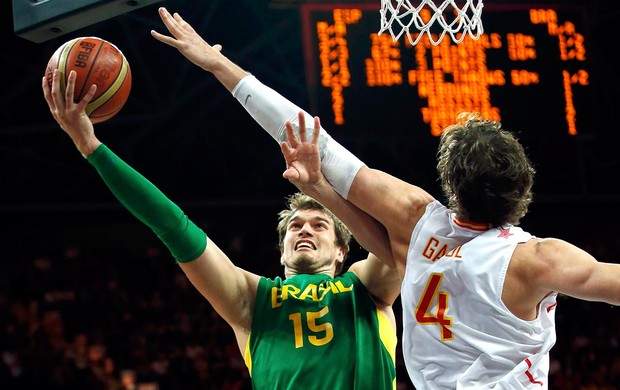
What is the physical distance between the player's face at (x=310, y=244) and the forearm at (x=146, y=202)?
1.73 ft

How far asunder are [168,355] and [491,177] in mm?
6055

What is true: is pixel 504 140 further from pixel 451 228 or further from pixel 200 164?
pixel 200 164

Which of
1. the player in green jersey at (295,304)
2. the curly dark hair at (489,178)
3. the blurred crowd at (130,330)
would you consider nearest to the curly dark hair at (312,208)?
the player in green jersey at (295,304)

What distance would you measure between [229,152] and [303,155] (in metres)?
7.38

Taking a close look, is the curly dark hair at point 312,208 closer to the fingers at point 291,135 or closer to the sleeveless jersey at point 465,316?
the fingers at point 291,135

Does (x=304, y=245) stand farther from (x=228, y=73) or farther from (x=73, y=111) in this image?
(x=73, y=111)

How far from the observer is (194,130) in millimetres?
9156

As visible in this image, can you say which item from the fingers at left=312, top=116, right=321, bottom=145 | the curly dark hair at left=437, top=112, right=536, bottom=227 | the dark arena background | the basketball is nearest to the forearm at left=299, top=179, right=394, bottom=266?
the fingers at left=312, top=116, right=321, bottom=145

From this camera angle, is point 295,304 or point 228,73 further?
point 295,304

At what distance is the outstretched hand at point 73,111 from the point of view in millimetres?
2998

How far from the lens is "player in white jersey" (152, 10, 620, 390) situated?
2.42 metres

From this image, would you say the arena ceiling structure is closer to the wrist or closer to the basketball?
the basketball

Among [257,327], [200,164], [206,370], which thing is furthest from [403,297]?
[200,164]

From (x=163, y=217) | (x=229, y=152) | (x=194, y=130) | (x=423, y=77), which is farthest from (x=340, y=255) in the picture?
(x=229, y=152)
